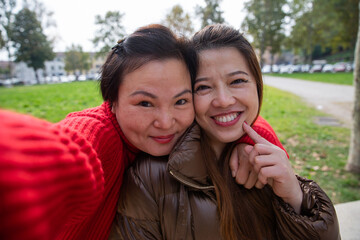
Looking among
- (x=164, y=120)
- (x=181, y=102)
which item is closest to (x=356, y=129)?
(x=181, y=102)

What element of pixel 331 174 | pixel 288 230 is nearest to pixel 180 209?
pixel 288 230

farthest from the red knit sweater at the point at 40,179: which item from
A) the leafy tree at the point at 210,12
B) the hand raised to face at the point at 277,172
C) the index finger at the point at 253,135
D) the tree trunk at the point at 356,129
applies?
the leafy tree at the point at 210,12

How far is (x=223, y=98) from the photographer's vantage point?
1537mm

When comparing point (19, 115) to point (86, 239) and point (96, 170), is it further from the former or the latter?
point (86, 239)

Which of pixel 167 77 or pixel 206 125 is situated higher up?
pixel 167 77

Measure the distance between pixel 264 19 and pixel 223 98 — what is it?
34000 millimetres

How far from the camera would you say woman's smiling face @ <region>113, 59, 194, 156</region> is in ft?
4.36

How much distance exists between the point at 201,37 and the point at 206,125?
0.61 metres

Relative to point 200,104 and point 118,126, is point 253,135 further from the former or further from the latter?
point 118,126

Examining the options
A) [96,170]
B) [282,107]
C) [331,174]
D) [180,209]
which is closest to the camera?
[96,170]

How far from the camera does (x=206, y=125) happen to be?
5.32ft

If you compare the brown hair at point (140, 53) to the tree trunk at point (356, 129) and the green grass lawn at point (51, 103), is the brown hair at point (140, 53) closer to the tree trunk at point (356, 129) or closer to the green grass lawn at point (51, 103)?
the green grass lawn at point (51, 103)

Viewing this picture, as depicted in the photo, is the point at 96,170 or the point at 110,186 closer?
the point at 96,170

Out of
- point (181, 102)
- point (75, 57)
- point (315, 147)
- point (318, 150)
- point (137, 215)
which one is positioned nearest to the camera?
point (137, 215)
